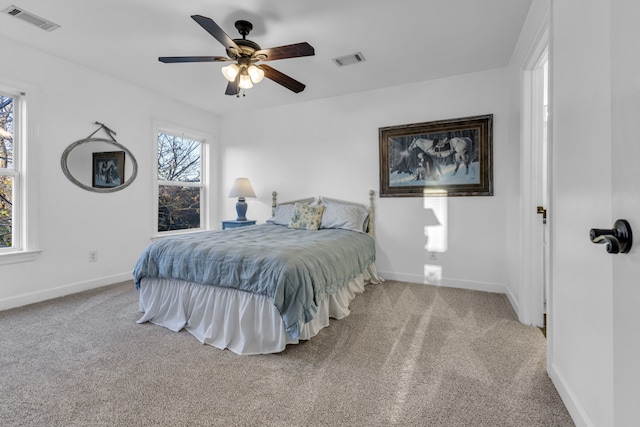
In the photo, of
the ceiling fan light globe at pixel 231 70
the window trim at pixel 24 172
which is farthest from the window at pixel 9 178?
the ceiling fan light globe at pixel 231 70

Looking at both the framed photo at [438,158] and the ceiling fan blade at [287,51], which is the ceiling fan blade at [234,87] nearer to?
the ceiling fan blade at [287,51]

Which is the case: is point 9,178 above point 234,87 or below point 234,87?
below

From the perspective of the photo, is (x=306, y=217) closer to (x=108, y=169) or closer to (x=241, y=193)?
(x=241, y=193)

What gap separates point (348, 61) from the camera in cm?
321

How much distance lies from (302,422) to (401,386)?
1.94 feet

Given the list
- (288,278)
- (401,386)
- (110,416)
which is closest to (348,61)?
(288,278)

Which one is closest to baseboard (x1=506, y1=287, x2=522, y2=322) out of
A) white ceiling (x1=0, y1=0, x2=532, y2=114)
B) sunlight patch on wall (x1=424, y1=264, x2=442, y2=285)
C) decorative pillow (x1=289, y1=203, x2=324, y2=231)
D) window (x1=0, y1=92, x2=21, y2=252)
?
sunlight patch on wall (x1=424, y1=264, x2=442, y2=285)

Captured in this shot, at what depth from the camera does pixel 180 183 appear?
15.3ft

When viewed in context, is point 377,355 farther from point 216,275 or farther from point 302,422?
point 216,275

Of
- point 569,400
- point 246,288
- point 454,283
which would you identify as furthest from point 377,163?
point 569,400

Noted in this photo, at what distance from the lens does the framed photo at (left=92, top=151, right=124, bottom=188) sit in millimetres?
3582

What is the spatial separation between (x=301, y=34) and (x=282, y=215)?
7.50ft

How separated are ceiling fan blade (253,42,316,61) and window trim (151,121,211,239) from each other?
98.7 inches

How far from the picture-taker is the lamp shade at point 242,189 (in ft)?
14.9
